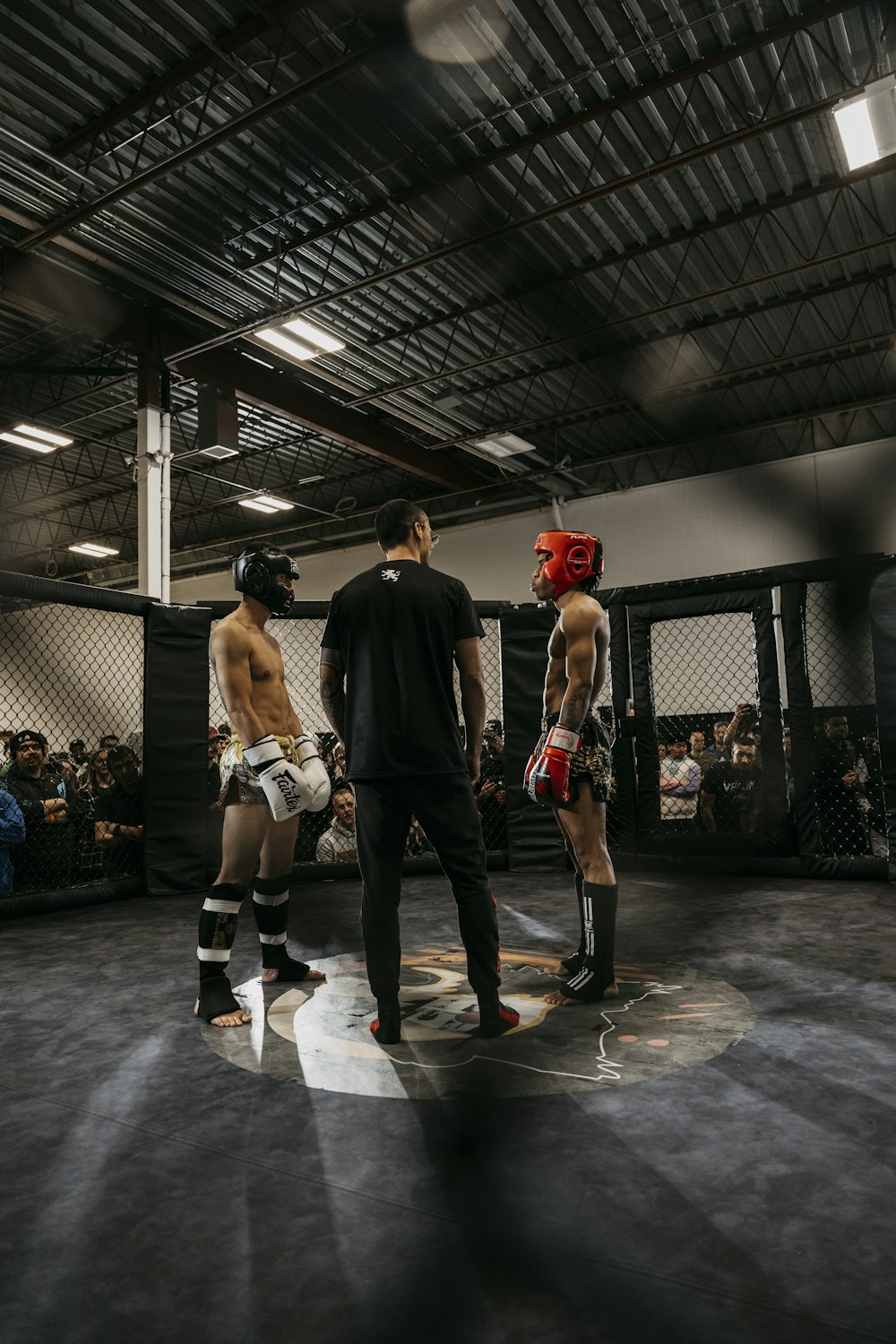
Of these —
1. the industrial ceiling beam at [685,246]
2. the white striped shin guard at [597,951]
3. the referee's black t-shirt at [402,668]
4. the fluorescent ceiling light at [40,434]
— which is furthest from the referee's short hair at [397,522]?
the fluorescent ceiling light at [40,434]

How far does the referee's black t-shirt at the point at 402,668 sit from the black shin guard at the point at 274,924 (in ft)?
2.63

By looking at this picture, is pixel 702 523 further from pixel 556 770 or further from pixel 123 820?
pixel 556 770

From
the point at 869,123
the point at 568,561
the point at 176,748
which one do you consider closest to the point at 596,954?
the point at 568,561

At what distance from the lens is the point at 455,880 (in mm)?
2258

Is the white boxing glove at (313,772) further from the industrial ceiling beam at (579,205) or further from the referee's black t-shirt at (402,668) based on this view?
the industrial ceiling beam at (579,205)

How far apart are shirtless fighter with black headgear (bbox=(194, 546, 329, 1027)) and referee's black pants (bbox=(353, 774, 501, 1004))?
0.38 metres

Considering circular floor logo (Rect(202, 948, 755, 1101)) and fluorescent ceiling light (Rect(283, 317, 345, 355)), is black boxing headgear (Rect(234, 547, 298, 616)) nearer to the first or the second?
circular floor logo (Rect(202, 948, 755, 1101))

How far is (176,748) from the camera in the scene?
15.9ft

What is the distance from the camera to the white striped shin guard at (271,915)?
2.86 metres

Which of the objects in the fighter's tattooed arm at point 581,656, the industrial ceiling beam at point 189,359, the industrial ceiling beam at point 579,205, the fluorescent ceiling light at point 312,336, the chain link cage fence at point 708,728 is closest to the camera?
the fighter's tattooed arm at point 581,656

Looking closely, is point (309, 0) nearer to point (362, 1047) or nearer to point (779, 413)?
point (362, 1047)

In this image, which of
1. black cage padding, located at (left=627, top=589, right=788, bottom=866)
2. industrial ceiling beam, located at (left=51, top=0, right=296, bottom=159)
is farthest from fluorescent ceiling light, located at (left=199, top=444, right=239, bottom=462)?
black cage padding, located at (left=627, top=589, right=788, bottom=866)

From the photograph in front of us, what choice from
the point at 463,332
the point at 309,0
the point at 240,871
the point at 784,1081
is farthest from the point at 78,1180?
the point at 463,332

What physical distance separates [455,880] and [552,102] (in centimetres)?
554
